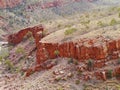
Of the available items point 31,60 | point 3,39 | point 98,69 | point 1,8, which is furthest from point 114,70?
point 1,8

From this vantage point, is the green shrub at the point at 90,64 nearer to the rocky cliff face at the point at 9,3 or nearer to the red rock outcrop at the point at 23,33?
the red rock outcrop at the point at 23,33

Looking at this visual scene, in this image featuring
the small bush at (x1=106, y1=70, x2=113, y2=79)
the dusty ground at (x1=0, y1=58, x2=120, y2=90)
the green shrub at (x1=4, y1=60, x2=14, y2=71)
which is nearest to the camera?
the small bush at (x1=106, y1=70, x2=113, y2=79)

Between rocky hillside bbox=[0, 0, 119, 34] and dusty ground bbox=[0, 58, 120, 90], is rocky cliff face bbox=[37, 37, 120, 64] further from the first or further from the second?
rocky hillside bbox=[0, 0, 119, 34]

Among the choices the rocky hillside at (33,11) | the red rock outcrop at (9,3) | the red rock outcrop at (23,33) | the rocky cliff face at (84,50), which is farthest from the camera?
the red rock outcrop at (9,3)

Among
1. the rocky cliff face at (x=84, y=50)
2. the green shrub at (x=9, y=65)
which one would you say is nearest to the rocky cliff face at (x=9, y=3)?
the green shrub at (x=9, y=65)

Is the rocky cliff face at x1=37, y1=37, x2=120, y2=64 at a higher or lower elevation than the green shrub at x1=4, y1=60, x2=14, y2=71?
higher

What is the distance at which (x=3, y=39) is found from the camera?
11938 cm

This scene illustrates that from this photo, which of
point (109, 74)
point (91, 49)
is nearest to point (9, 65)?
point (91, 49)

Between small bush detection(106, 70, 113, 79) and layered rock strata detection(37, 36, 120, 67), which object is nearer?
small bush detection(106, 70, 113, 79)

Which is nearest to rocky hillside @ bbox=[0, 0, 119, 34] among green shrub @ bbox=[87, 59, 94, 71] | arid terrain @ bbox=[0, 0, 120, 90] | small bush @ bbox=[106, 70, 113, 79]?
arid terrain @ bbox=[0, 0, 120, 90]

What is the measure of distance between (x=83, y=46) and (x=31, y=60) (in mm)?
16835

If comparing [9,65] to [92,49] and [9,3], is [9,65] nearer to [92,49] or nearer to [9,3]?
[92,49]

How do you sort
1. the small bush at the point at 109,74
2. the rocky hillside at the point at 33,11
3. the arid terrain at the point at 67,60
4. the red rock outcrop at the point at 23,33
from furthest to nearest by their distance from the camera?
1. the rocky hillside at the point at 33,11
2. the red rock outcrop at the point at 23,33
3. the arid terrain at the point at 67,60
4. the small bush at the point at 109,74

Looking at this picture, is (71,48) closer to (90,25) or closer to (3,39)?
(90,25)
